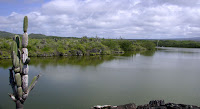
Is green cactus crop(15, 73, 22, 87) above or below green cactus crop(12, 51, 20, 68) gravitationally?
below

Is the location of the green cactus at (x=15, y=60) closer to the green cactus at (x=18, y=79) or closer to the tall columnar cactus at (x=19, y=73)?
the tall columnar cactus at (x=19, y=73)

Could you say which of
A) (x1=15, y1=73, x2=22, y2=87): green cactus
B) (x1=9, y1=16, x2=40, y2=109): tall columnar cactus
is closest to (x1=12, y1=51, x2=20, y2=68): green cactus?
(x1=9, y1=16, x2=40, y2=109): tall columnar cactus

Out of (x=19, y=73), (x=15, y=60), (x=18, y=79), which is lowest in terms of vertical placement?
(x=18, y=79)

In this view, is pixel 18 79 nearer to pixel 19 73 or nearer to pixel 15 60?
pixel 19 73

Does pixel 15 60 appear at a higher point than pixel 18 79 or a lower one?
higher

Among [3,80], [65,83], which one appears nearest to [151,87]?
[65,83]

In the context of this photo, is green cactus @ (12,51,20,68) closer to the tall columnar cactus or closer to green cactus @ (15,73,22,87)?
the tall columnar cactus

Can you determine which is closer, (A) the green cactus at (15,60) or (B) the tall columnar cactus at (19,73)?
(A) the green cactus at (15,60)

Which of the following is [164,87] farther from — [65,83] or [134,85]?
[65,83]

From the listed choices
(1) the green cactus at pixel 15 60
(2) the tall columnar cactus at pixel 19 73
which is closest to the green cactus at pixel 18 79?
(2) the tall columnar cactus at pixel 19 73

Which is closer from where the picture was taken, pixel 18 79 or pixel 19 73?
pixel 18 79

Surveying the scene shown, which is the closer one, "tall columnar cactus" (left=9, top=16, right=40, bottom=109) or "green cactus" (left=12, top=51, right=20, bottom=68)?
"green cactus" (left=12, top=51, right=20, bottom=68)

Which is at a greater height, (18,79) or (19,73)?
(19,73)

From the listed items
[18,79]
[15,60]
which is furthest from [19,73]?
[15,60]
